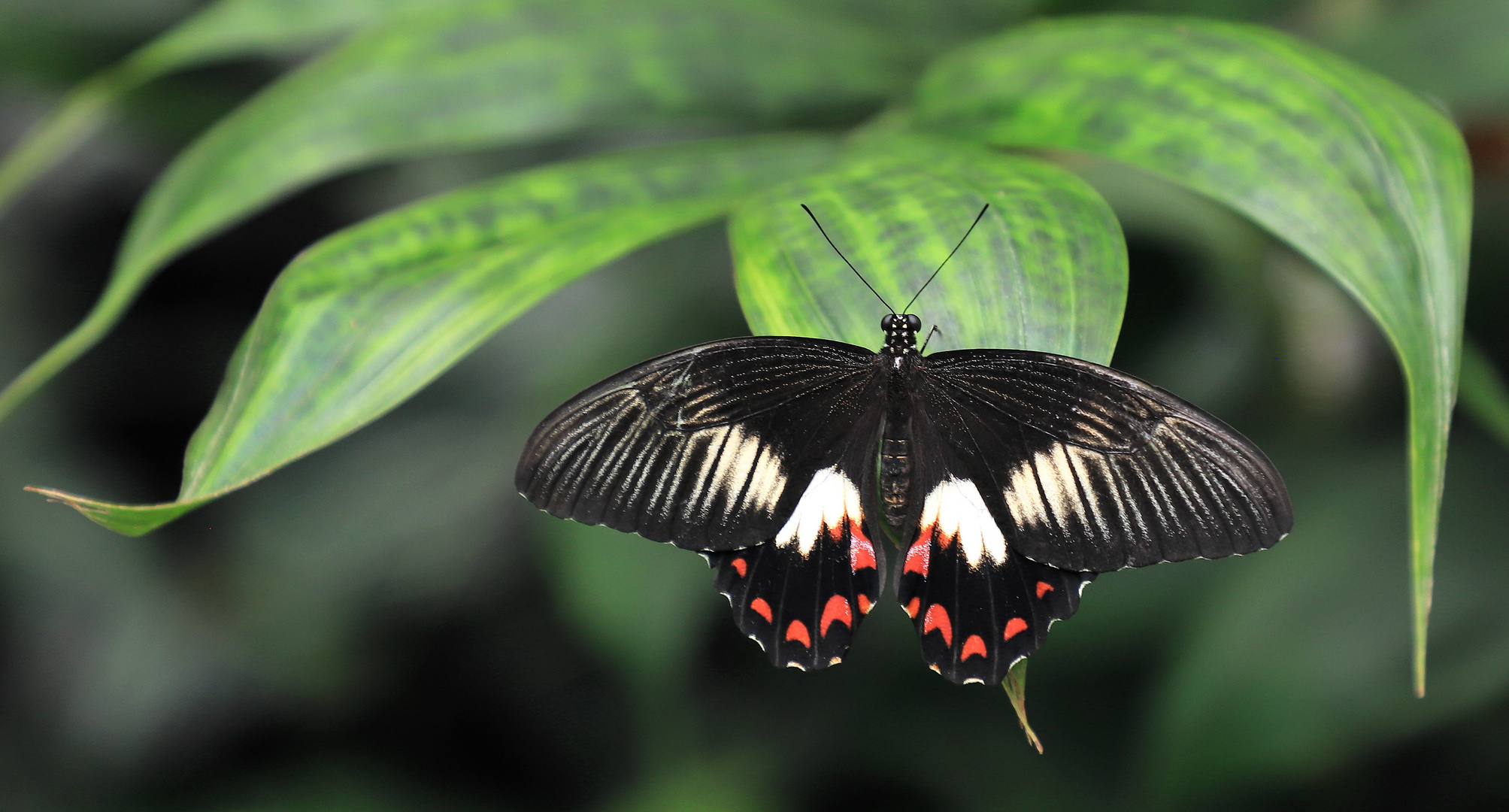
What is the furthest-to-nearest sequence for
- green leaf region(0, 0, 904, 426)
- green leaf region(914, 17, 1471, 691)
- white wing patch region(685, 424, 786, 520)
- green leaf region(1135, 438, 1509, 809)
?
green leaf region(1135, 438, 1509, 809) < green leaf region(0, 0, 904, 426) < white wing patch region(685, 424, 786, 520) < green leaf region(914, 17, 1471, 691)

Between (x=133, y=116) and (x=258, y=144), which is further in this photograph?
(x=133, y=116)

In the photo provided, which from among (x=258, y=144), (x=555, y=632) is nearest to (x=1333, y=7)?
(x=258, y=144)

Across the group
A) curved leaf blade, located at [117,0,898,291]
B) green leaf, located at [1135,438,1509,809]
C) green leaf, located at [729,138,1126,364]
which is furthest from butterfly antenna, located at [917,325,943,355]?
green leaf, located at [1135,438,1509,809]

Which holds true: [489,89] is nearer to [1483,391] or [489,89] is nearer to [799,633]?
[799,633]

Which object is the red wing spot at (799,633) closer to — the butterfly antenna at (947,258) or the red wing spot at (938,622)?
the red wing spot at (938,622)

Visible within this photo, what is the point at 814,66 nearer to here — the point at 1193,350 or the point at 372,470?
the point at 1193,350

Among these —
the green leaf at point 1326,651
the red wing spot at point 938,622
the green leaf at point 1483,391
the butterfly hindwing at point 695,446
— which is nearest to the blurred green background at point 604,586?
the green leaf at point 1326,651

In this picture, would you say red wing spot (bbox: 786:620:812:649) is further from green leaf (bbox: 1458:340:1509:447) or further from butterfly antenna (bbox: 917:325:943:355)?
green leaf (bbox: 1458:340:1509:447)
